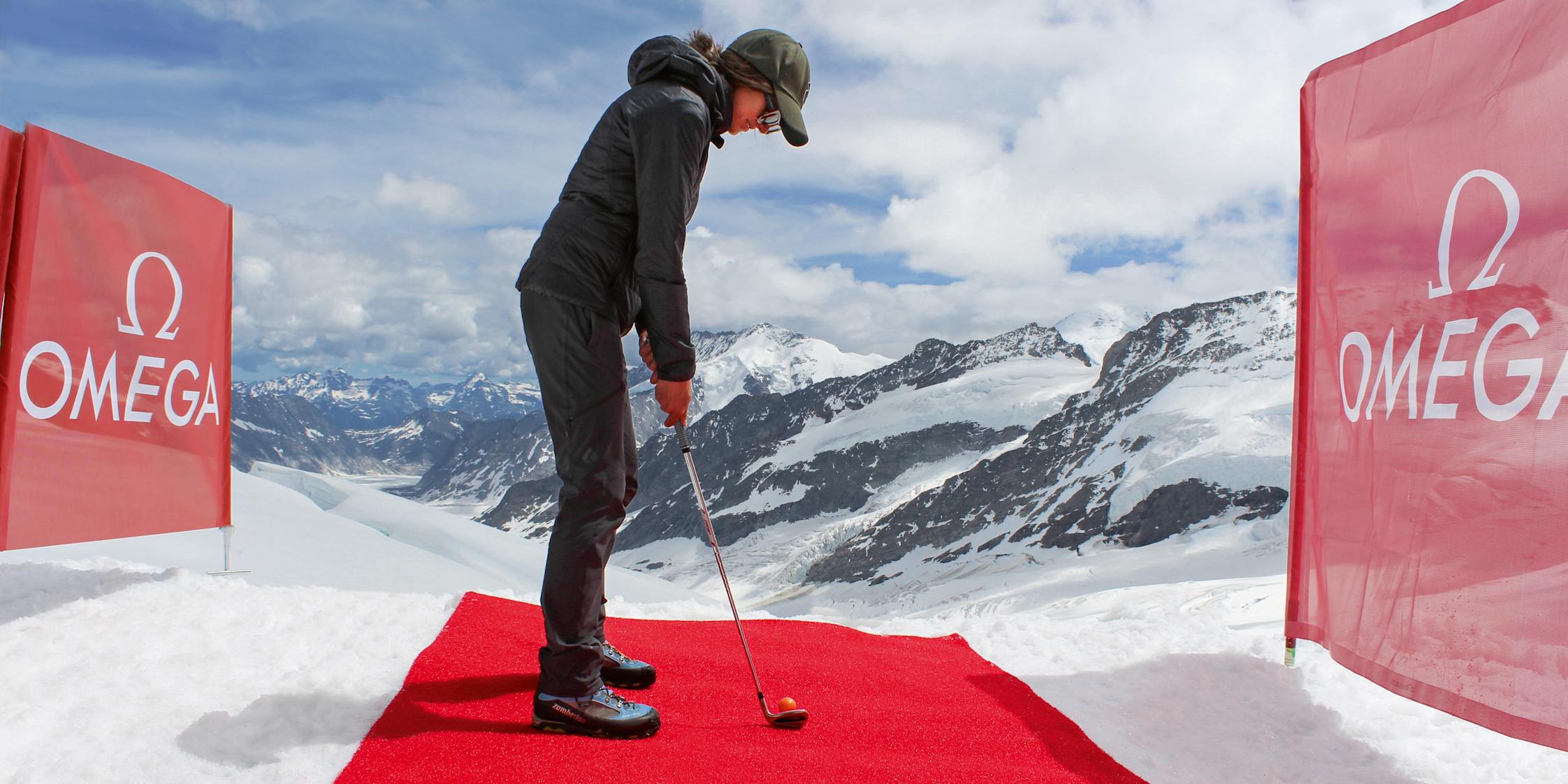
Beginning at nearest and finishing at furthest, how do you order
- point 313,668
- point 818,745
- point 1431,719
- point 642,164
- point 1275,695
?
point 642,164 < point 818,745 < point 313,668 < point 1431,719 < point 1275,695

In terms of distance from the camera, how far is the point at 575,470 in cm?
337

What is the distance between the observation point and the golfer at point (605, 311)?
327 cm

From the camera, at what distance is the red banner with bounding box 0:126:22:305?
4523 mm

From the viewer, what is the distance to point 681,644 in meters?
4.83

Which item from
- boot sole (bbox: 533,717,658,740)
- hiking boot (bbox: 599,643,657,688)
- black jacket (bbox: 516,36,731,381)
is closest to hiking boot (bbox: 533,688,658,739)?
boot sole (bbox: 533,717,658,740)

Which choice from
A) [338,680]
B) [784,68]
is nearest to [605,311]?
[784,68]

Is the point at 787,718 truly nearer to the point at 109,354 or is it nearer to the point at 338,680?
the point at 338,680

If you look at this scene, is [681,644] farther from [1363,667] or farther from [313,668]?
[1363,667]

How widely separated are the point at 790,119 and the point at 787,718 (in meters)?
2.26

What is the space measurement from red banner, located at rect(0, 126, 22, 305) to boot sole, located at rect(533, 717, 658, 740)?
11.5 ft

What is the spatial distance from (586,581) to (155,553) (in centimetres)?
494

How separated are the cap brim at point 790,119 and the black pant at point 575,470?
977 millimetres

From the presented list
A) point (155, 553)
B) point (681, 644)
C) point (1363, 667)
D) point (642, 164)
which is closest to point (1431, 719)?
point (1363, 667)

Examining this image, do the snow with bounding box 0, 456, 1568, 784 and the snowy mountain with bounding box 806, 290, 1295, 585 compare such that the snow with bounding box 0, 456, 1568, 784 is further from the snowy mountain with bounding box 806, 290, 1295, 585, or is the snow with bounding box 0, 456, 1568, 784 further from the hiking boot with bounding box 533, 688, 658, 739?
the snowy mountain with bounding box 806, 290, 1295, 585
